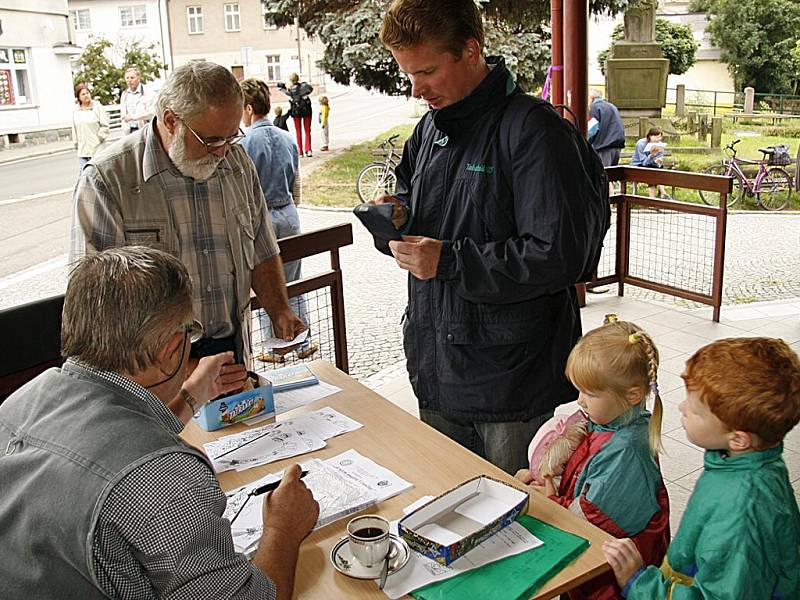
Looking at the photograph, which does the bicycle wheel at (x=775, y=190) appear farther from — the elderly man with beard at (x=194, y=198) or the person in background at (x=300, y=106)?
the elderly man with beard at (x=194, y=198)

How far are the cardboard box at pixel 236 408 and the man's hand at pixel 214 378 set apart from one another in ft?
0.09

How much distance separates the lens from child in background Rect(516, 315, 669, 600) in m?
1.62

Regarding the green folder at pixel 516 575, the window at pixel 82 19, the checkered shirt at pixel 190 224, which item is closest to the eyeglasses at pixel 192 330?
the green folder at pixel 516 575

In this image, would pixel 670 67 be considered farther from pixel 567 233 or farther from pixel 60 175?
pixel 567 233

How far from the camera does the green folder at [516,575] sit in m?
1.25

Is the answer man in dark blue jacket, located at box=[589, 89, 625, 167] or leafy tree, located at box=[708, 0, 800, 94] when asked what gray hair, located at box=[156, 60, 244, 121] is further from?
leafy tree, located at box=[708, 0, 800, 94]

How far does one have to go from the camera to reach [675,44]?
12398 mm

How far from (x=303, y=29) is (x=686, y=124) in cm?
595

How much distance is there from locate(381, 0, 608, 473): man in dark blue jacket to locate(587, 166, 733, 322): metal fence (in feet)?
9.92

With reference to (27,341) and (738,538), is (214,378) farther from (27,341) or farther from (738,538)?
(738,538)


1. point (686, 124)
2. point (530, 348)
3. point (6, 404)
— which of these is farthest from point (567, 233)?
point (686, 124)

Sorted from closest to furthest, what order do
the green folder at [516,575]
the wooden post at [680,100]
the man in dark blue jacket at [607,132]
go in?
the green folder at [516,575] < the man in dark blue jacket at [607,132] < the wooden post at [680,100]

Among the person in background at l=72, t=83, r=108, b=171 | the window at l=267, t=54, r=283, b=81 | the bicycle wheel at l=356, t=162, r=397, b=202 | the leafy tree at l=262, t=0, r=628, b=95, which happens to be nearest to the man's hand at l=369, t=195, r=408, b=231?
the person in background at l=72, t=83, r=108, b=171

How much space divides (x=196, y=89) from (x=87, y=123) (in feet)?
21.2
